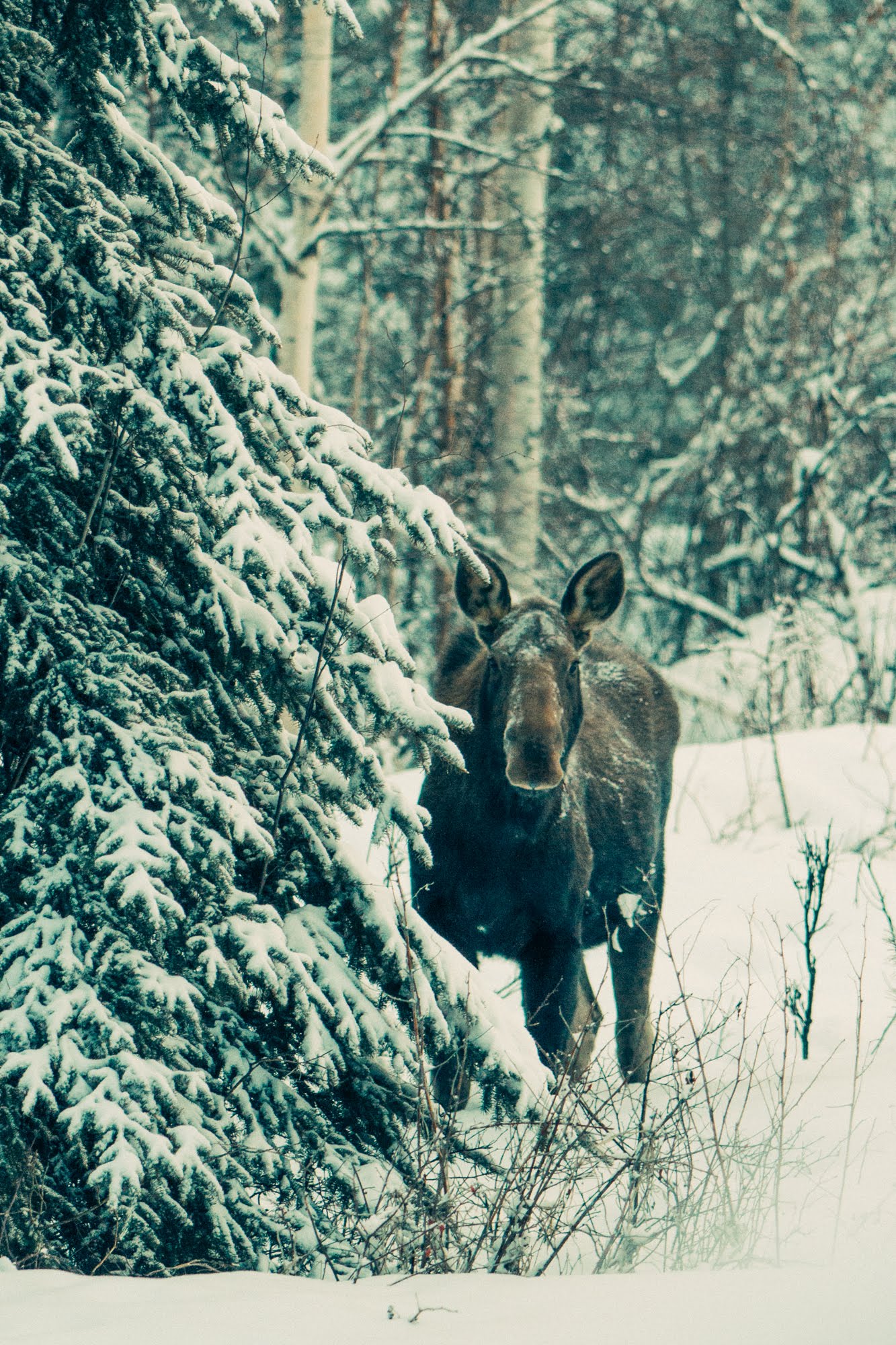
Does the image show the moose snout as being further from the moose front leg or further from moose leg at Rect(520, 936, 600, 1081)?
the moose front leg

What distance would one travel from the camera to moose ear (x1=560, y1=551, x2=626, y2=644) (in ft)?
17.0

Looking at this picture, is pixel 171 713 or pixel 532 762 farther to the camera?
pixel 532 762

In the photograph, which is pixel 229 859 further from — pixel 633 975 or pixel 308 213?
pixel 308 213

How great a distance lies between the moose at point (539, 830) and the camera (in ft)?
15.3

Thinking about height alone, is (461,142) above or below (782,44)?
below

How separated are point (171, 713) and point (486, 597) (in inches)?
→ 70.4

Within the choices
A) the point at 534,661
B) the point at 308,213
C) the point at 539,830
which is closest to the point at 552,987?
the point at 539,830

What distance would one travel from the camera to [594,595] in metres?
5.25

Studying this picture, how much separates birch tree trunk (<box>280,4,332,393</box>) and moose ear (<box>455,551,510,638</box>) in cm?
310

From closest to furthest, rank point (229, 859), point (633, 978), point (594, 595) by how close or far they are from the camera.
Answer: point (229, 859), point (594, 595), point (633, 978)

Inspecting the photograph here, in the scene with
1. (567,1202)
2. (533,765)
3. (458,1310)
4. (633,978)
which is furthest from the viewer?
(633,978)

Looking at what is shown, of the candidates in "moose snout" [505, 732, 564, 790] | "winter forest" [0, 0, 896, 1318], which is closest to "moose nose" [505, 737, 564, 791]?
"moose snout" [505, 732, 564, 790]

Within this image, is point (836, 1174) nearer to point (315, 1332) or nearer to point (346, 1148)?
point (346, 1148)

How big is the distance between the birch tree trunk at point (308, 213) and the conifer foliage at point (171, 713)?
3806 mm
